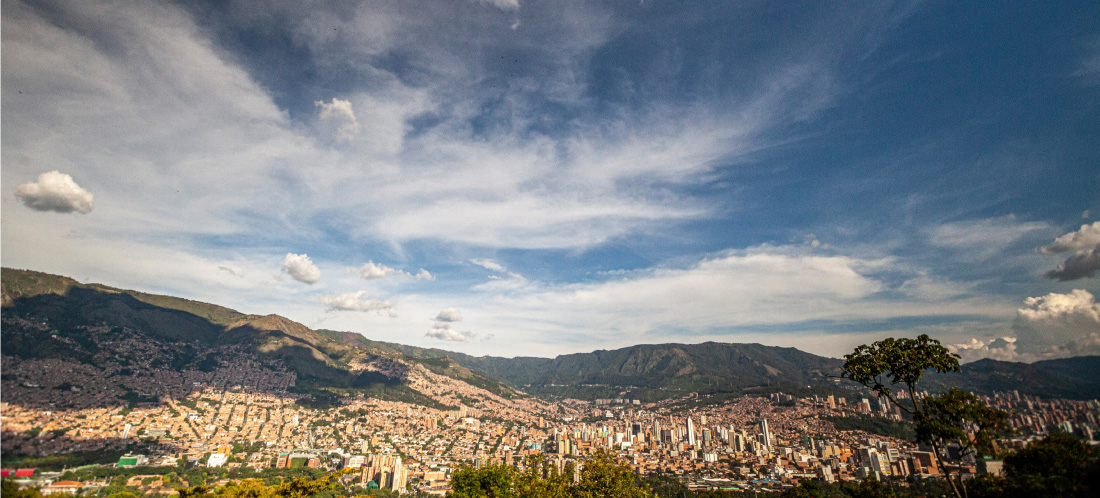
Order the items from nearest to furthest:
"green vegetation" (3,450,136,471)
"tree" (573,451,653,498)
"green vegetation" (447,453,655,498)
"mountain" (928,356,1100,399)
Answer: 1. "mountain" (928,356,1100,399)
2. "tree" (573,451,653,498)
3. "green vegetation" (447,453,655,498)
4. "green vegetation" (3,450,136,471)

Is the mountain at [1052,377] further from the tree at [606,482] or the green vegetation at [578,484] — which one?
the green vegetation at [578,484]

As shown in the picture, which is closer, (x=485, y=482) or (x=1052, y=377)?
(x=1052, y=377)

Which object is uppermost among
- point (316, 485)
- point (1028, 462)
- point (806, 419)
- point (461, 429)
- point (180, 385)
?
point (1028, 462)

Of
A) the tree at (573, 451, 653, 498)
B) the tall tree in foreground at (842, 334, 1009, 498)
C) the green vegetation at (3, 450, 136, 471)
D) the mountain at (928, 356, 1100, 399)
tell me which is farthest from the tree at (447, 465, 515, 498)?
the mountain at (928, 356, 1100, 399)

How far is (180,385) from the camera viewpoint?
4904 inches

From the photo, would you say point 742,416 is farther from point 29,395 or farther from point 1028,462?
point 29,395

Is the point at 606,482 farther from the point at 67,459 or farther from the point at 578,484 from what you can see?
the point at 67,459

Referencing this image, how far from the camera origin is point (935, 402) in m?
12.6

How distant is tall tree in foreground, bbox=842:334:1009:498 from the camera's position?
1148 centimetres

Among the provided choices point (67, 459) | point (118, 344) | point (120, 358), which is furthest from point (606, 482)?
point (118, 344)

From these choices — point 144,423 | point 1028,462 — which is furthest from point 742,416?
point 144,423

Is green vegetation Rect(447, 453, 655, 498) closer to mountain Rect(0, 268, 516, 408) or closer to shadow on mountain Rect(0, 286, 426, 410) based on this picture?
shadow on mountain Rect(0, 286, 426, 410)

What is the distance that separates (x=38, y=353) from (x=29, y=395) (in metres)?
43.4

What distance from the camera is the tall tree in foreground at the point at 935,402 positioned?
37.7 ft
